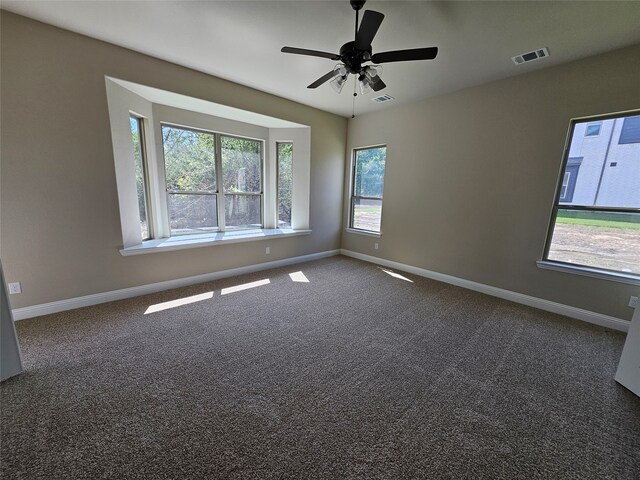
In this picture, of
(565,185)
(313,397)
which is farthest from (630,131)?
(313,397)

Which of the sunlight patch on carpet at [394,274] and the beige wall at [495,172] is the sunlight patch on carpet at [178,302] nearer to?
the sunlight patch on carpet at [394,274]

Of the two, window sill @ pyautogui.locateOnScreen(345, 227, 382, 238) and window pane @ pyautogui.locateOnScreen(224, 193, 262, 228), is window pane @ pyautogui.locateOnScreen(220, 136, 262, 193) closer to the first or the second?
window pane @ pyautogui.locateOnScreen(224, 193, 262, 228)

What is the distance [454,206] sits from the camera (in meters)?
3.96

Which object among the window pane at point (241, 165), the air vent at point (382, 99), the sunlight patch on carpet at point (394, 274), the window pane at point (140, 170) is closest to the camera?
the window pane at point (140, 170)

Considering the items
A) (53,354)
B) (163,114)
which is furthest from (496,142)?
(53,354)

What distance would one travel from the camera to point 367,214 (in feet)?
17.6

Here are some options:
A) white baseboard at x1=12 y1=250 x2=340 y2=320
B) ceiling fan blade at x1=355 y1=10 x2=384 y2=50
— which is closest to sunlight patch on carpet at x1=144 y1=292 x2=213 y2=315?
white baseboard at x1=12 y1=250 x2=340 y2=320

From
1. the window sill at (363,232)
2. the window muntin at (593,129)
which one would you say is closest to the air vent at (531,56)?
the window muntin at (593,129)

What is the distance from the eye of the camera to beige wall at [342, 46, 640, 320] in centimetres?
280

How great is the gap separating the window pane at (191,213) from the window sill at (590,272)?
4899 mm

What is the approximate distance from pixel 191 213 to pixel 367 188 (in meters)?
3.37

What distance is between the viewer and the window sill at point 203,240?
10.8 feet

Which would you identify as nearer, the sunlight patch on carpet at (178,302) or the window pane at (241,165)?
the sunlight patch on carpet at (178,302)

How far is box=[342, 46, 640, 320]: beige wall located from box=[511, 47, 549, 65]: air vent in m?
0.39
